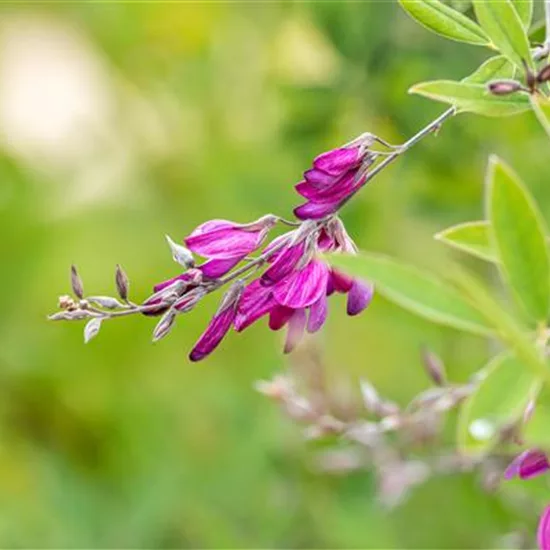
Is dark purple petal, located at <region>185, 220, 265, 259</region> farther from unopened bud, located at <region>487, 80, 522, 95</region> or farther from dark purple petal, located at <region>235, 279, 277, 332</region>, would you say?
unopened bud, located at <region>487, 80, 522, 95</region>

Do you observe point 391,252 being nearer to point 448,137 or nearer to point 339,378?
point 339,378

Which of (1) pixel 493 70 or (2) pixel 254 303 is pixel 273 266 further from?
(1) pixel 493 70

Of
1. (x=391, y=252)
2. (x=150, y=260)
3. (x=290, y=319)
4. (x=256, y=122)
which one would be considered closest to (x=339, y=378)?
(x=391, y=252)

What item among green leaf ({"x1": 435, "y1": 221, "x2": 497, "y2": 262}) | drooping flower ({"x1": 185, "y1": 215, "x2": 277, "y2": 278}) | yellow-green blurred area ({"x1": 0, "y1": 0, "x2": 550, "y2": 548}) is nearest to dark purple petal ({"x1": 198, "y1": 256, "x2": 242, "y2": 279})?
drooping flower ({"x1": 185, "y1": 215, "x2": 277, "y2": 278})

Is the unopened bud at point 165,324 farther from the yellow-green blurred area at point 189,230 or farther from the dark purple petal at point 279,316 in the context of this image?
the yellow-green blurred area at point 189,230

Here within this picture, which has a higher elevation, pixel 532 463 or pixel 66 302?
pixel 66 302

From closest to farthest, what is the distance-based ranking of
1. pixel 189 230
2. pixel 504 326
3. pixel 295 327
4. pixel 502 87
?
pixel 504 326 < pixel 502 87 < pixel 295 327 < pixel 189 230

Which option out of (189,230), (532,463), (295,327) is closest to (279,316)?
(295,327)

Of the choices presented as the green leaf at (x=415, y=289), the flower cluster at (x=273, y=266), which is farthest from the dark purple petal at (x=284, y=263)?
the green leaf at (x=415, y=289)
